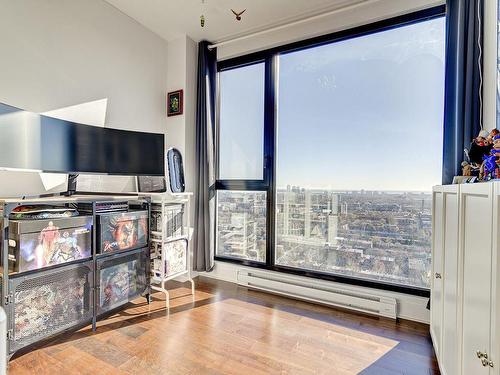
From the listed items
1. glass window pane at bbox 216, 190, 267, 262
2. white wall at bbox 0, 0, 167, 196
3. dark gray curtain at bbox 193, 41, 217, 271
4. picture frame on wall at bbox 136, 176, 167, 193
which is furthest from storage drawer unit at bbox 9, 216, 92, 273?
glass window pane at bbox 216, 190, 267, 262

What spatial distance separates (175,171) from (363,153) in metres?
1.77

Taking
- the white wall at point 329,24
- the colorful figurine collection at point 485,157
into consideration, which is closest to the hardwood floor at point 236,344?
the colorful figurine collection at point 485,157

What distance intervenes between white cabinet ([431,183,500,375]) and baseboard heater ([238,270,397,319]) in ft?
1.97

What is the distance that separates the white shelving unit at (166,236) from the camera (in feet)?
7.70

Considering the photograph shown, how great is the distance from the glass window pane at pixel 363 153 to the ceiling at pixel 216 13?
344 millimetres

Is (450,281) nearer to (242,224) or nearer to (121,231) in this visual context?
(242,224)

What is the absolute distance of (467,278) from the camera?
0.99 m

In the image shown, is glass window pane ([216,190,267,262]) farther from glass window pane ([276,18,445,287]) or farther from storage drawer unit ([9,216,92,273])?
storage drawer unit ([9,216,92,273])

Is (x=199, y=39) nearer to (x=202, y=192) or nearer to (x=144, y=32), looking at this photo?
(x=144, y=32)

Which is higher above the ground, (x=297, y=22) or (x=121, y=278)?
(x=297, y=22)

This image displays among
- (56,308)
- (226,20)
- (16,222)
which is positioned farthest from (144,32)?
(56,308)

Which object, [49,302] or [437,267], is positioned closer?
[437,267]

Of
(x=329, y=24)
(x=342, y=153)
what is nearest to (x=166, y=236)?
(x=342, y=153)

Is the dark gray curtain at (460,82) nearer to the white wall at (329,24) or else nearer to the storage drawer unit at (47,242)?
the white wall at (329,24)
